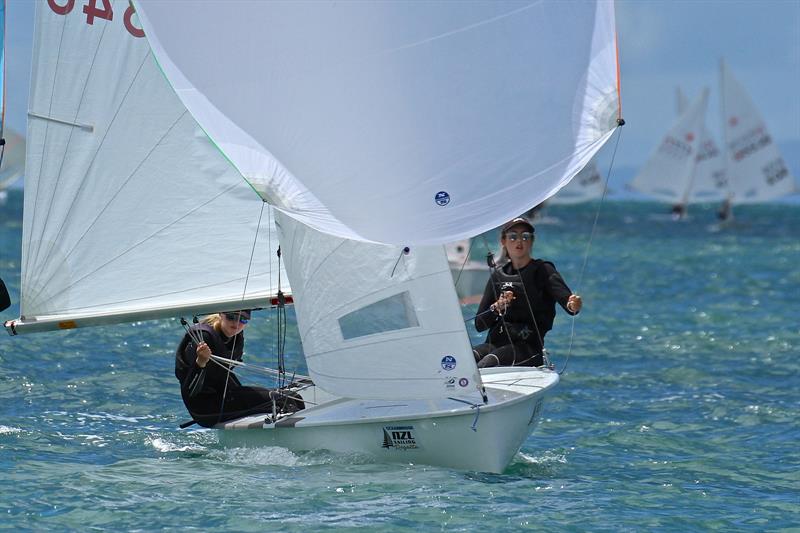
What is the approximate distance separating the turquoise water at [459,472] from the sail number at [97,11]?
117 inches

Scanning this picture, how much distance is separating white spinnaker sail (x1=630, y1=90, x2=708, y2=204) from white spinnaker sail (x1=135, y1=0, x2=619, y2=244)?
50.4 m

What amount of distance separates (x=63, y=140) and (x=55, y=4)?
3.07 feet

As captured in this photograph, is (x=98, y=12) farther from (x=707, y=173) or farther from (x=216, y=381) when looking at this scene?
(x=707, y=173)

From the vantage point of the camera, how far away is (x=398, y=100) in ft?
26.2

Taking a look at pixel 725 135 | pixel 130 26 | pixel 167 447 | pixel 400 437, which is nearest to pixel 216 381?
pixel 167 447

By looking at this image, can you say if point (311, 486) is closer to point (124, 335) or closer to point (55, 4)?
point (55, 4)

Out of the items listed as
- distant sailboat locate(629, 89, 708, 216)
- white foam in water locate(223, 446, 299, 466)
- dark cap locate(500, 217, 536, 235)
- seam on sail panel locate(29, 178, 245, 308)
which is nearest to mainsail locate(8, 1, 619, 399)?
white foam in water locate(223, 446, 299, 466)

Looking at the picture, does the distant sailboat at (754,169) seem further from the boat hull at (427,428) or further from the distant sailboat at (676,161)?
the boat hull at (427,428)

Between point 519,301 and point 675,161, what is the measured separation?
168 feet

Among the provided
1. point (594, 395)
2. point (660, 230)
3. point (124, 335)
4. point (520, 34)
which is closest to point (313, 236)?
point (520, 34)

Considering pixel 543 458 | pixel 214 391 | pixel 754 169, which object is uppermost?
pixel 754 169

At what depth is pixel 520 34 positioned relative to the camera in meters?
7.83

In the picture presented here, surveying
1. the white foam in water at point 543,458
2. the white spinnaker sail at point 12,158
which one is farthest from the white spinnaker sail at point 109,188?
the white spinnaker sail at point 12,158

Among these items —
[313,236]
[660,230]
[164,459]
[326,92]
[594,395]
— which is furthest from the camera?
[660,230]
